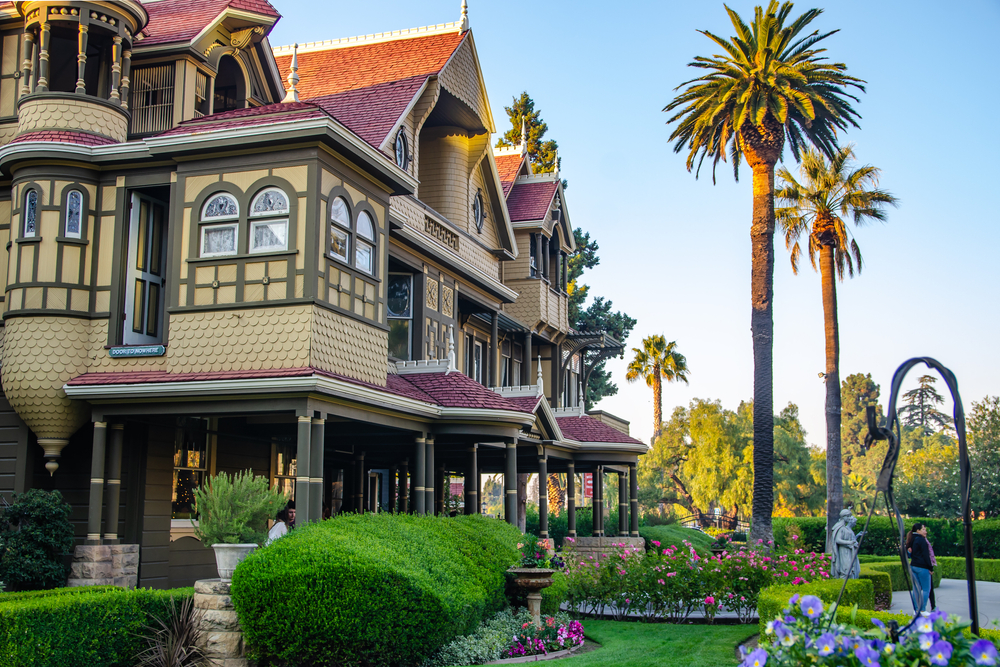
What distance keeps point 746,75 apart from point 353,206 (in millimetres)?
15556

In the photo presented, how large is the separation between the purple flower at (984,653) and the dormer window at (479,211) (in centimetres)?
2276

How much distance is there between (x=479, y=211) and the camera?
2738cm

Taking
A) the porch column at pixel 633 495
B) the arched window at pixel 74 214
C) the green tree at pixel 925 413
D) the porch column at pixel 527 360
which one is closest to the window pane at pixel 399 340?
the porch column at pixel 527 360

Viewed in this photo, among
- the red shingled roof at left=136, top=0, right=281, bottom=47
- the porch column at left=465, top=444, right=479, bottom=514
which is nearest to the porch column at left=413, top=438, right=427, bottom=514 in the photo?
the porch column at left=465, top=444, right=479, bottom=514

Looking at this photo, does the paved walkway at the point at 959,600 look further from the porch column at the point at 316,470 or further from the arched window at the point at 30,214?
the arched window at the point at 30,214

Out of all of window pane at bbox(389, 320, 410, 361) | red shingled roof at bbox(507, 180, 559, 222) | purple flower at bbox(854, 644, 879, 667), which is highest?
red shingled roof at bbox(507, 180, 559, 222)

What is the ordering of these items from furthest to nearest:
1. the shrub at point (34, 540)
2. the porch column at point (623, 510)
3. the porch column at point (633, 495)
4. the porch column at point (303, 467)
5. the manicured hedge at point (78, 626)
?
the porch column at point (623, 510), the porch column at point (633, 495), the porch column at point (303, 467), the shrub at point (34, 540), the manicured hedge at point (78, 626)

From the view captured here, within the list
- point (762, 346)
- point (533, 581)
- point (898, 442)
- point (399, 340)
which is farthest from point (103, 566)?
point (762, 346)

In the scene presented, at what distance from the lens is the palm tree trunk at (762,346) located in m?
25.3

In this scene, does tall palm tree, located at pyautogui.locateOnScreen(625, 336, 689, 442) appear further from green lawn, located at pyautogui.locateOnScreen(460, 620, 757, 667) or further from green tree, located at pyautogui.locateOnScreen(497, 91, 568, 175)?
green lawn, located at pyautogui.locateOnScreen(460, 620, 757, 667)

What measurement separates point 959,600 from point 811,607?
2149cm

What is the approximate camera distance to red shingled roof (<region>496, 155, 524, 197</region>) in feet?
107

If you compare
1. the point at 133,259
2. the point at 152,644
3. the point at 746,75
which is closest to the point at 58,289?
the point at 133,259

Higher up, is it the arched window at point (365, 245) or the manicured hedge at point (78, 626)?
the arched window at point (365, 245)
